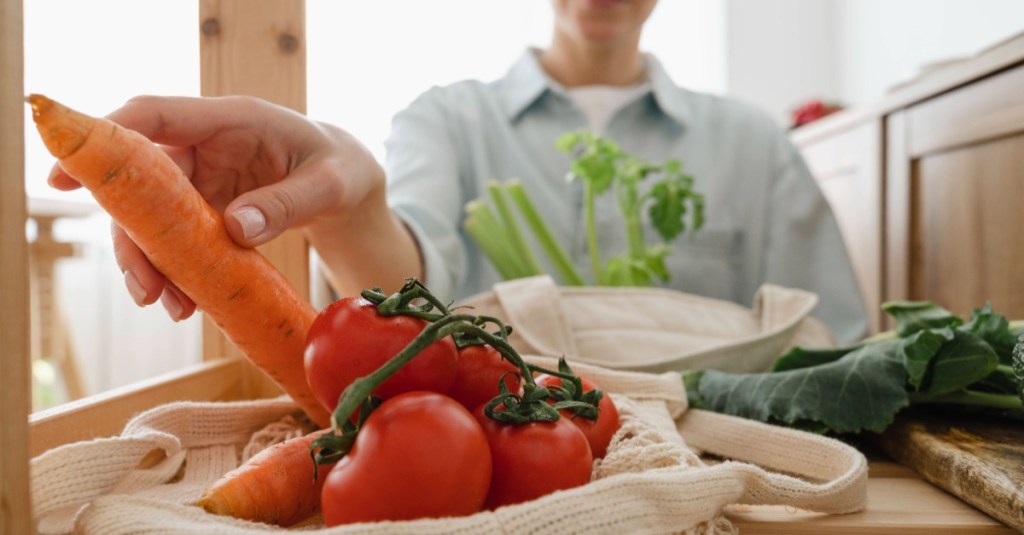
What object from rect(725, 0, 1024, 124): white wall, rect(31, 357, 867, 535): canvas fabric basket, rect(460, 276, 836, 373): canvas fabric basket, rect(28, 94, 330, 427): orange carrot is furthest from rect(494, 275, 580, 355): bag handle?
rect(725, 0, 1024, 124): white wall

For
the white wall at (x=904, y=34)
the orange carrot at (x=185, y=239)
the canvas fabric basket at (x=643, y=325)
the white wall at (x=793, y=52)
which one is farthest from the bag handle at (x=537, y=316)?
the white wall at (x=793, y=52)

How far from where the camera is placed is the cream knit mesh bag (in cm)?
41

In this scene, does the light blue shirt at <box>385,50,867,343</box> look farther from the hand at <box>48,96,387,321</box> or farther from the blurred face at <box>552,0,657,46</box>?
the hand at <box>48,96,387,321</box>

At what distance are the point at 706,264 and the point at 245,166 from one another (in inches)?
44.5

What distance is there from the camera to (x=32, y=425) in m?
0.55

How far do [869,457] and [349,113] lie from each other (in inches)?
94.3

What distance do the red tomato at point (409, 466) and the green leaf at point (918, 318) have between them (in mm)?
594

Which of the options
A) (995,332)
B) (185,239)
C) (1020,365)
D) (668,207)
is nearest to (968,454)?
(1020,365)

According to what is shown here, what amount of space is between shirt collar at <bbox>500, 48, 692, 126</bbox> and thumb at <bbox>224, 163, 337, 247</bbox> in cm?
114

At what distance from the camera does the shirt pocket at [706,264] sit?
63.6 inches

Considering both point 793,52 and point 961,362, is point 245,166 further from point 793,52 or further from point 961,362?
point 793,52

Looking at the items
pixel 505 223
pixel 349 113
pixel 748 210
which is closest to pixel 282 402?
pixel 505 223

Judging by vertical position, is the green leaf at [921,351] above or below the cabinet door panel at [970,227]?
below

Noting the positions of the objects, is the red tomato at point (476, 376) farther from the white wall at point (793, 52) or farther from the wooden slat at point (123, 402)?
the white wall at point (793, 52)
